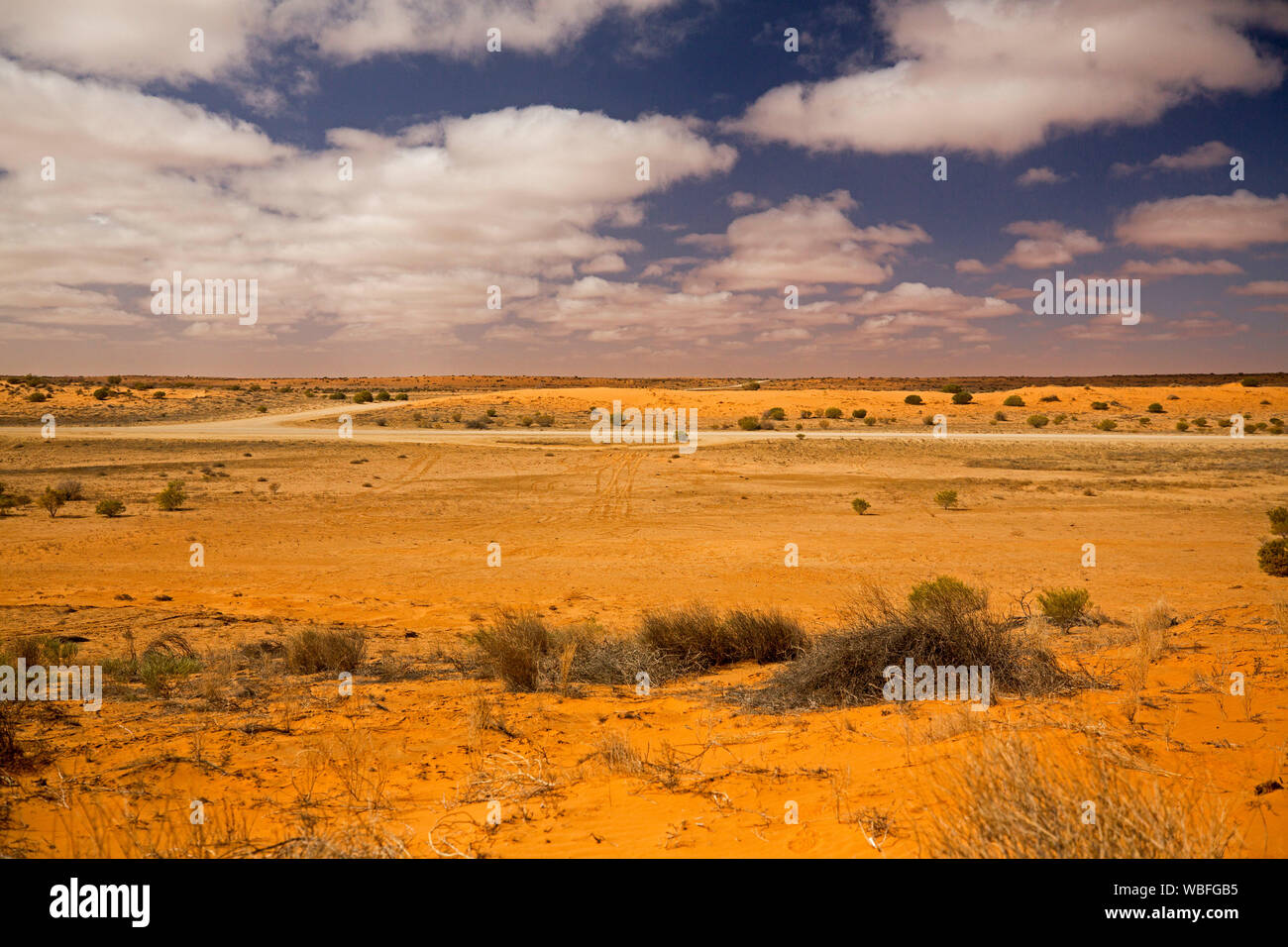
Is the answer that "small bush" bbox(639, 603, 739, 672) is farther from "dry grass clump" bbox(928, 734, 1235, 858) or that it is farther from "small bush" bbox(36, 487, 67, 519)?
"small bush" bbox(36, 487, 67, 519)

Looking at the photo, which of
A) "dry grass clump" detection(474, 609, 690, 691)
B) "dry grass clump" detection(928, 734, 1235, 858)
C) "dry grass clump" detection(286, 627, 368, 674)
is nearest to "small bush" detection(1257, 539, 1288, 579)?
"dry grass clump" detection(474, 609, 690, 691)

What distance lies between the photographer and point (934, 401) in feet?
211

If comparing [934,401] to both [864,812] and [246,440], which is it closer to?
[246,440]

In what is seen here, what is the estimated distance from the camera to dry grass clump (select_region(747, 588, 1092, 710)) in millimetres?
6707

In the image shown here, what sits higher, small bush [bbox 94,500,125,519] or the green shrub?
small bush [bbox 94,500,125,519]

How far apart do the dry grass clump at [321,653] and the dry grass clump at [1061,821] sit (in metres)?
7.30

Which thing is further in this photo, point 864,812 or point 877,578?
point 877,578

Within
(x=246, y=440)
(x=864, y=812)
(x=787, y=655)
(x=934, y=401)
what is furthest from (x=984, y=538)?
(x=934, y=401)

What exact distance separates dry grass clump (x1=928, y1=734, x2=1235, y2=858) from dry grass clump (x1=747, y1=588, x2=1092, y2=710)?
3279 mm

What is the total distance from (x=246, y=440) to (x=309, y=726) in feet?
117

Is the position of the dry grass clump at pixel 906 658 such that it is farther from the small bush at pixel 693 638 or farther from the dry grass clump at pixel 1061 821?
the dry grass clump at pixel 1061 821

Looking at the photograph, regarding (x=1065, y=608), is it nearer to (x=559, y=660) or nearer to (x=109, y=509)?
(x=559, y=660)

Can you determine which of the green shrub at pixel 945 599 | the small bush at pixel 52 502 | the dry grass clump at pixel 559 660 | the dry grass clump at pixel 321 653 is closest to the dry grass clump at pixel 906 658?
the green shrub at pixel 945 599

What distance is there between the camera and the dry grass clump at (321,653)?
28.3 ft
